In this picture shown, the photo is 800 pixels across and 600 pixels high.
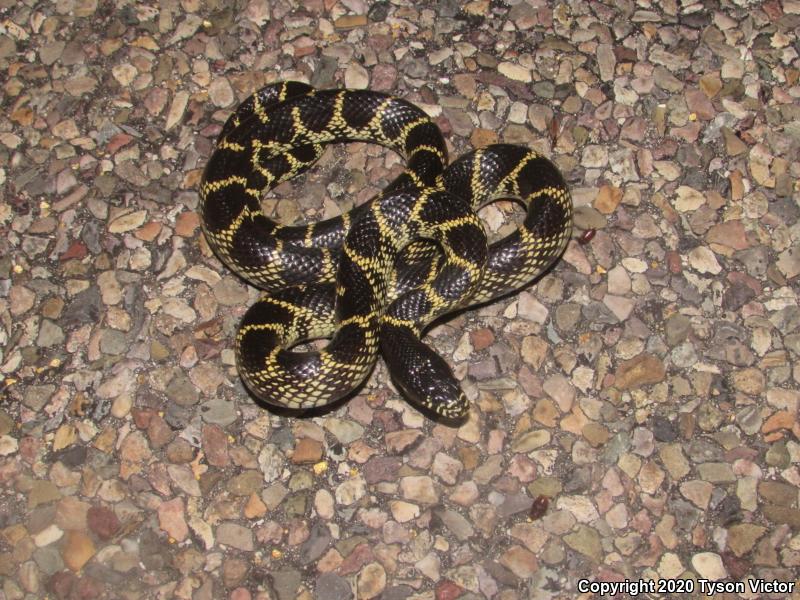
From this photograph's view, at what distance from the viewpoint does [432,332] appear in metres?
6.99

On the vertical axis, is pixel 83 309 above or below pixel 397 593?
above

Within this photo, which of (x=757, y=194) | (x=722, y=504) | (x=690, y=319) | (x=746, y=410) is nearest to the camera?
(x=722, y=504)

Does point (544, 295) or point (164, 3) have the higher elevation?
point (164, 3)

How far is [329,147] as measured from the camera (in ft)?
26.4

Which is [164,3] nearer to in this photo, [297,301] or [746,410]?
[297,301]

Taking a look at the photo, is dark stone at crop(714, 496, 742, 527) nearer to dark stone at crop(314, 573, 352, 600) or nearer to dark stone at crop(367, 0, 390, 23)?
dark stone at crop(314, 573, 352, 600)

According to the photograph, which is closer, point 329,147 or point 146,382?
point 146,382

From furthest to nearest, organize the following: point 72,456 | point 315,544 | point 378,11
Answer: point 378,11 → point 72,456 → point 315,544

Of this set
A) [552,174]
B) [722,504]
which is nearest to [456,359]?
[552,174]

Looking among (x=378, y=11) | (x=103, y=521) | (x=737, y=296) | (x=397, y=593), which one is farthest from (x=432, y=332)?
(x=378, y=11)

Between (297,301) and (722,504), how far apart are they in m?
3.71

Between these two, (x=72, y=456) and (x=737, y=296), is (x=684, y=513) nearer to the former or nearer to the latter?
(x=737, y=296)

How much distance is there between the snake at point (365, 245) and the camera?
6.30 meters

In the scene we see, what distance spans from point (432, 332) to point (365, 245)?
0.97m
